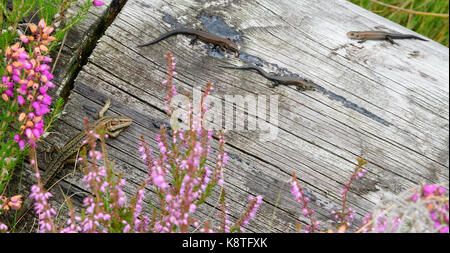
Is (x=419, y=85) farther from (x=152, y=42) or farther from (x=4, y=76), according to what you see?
(x=4, y=76)

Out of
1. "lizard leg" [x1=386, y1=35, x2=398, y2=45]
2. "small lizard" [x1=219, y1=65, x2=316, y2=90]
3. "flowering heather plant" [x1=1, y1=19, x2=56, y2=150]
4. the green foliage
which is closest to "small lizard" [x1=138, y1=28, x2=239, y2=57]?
"small lizard" [x1=219, y1=65, x2=316, y2=90]

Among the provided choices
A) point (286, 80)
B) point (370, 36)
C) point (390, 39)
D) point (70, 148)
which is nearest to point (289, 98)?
point (286, 80)

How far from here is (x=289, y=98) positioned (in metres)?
3.61

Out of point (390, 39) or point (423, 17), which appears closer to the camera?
point (390, 39)

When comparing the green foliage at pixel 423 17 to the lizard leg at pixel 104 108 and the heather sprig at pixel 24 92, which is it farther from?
the heather sprig at pixel 24 92

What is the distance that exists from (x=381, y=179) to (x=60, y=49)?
99.4 inches
